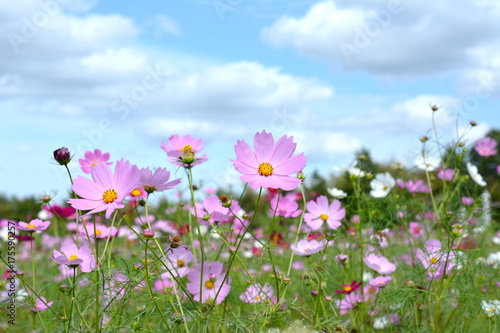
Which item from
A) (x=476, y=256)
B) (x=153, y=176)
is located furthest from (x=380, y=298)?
(x=153, y=176)


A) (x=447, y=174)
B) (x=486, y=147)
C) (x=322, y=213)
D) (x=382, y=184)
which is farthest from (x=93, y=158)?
(x=486, y=147)

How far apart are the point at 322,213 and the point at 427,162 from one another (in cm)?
83

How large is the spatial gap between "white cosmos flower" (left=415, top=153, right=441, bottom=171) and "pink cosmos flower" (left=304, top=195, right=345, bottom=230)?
71cm

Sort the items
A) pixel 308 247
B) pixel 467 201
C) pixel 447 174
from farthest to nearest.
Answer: pixel 467 201
pixel 447 174
pixel 308 247

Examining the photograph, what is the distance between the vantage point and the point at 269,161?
122 centimetres

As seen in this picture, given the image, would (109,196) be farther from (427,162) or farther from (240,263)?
(427,162)

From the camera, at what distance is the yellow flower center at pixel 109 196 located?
45.4 inches

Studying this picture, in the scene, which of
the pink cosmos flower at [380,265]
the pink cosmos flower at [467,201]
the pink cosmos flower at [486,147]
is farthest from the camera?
the pink cosmos flower at [486,147]

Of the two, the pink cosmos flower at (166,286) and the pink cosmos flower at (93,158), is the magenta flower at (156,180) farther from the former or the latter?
the pink cosmos flower at (93,158)

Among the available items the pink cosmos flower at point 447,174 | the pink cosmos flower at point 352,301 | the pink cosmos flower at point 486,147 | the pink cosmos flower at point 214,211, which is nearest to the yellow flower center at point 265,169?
the pink cosmos flower at point 214,211

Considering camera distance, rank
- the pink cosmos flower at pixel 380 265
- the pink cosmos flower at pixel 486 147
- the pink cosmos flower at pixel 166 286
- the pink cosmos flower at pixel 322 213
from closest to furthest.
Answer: the pink cosmos flower at pixel 166 286 → the pink cosmos flower at pixel 380 265 → the pink cosmos flower at pixel 322 213 → the pink cosmos flower at pixel 486 147

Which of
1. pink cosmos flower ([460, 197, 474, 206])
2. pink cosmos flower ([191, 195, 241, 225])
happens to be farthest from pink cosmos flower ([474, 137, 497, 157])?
pink cosmos flower ([191, 195, 241, 225])

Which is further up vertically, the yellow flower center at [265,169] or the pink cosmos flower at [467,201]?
the pink cosmos flower at [467,201]

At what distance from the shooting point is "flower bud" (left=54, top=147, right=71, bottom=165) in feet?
4.02
